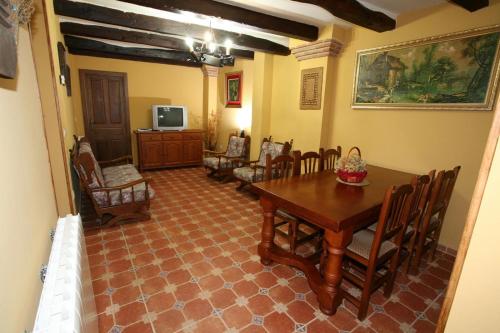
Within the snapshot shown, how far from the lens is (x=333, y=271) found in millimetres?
1721

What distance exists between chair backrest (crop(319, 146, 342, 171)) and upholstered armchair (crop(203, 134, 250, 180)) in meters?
1.91

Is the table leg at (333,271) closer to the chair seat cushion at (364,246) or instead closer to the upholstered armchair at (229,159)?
the chair seat cushion at (364,246)

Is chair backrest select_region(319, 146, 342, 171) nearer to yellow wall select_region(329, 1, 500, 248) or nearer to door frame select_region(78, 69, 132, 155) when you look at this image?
yellow wall select_region(329, 1, 500, 248)

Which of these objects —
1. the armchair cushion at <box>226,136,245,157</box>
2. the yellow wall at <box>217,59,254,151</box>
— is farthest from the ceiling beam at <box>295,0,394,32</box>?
the armchair cushion at <box>226,136,245,157</box>

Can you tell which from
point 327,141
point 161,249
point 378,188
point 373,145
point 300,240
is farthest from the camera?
point 327,141

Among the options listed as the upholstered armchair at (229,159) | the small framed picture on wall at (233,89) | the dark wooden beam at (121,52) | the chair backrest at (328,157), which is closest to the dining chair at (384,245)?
the chair backrest at (328,157)

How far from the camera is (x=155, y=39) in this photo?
384 cm

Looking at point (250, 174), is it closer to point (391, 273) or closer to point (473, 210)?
point (391, 273)

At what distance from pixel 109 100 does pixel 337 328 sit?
545cm

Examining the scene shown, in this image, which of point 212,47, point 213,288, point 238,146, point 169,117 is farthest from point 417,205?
point 169,117

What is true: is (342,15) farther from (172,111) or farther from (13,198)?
(172,111)

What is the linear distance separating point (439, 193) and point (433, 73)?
1295 millimetres

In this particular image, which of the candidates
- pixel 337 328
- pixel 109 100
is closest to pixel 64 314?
pixel 337 328

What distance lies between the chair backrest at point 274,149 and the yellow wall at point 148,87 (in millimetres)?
2666
